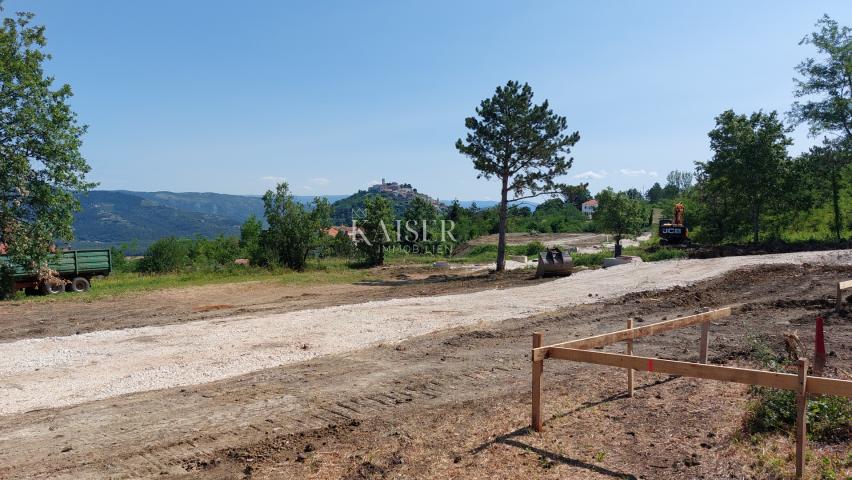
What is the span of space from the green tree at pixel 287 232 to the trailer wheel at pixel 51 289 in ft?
31.9

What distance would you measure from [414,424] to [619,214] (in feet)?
81.0

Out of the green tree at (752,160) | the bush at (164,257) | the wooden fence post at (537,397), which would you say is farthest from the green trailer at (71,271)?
the green tree at (752,160)

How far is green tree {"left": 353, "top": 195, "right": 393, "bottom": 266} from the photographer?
33438mm

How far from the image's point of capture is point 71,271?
22625mm

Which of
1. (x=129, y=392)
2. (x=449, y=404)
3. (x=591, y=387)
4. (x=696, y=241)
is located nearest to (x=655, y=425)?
(x=591, y=387)

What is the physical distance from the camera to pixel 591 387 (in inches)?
305

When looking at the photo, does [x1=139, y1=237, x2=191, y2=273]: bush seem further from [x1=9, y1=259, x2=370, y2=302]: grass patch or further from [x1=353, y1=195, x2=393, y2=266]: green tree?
[x1=353, y1=195, x2=393, y2=266]: green tree

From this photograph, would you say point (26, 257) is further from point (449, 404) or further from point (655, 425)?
point (655, 425)

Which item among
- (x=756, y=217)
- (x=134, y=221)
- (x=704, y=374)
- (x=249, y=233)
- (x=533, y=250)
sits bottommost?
(x=533, y=250)

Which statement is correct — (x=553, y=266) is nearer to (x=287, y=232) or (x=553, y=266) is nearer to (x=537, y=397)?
(x=287, y=232)

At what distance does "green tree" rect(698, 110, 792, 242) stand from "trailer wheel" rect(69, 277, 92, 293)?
29449mm

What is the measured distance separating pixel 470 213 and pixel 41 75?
52.3 m

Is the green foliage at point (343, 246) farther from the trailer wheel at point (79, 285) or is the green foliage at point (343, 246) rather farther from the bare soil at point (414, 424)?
the bare soil at point (414, 424)

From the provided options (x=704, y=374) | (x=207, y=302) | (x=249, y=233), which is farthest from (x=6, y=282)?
(x=704, y=374)
